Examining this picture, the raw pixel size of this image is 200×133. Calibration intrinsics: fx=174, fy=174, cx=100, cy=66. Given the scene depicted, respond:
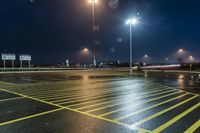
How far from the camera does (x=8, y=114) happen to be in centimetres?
575

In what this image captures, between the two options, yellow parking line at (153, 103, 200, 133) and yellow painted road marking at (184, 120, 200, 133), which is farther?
yellow parking line at (153, 103, 200, 133)

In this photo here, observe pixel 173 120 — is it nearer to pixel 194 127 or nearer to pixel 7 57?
pixel 194 127

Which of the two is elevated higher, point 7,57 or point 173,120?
point 7,57

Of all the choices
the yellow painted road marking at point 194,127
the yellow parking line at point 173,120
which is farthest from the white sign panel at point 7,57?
the yellow painted road marking at point 194,127

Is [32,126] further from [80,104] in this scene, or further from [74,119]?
[80,104]

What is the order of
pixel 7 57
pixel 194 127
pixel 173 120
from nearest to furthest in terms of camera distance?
1. pixel 194 127
2. pixel 173 120
3. pixel 7 57

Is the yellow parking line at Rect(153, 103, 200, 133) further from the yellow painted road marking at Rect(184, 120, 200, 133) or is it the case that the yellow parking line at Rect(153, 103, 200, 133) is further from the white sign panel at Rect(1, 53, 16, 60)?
the white sign panel at Rect(1, 53, 16, 60)

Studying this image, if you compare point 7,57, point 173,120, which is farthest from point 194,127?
point 7,57

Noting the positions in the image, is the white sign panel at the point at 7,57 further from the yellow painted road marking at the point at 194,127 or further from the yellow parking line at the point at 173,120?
the yellow painted road marking at the point at 194,127

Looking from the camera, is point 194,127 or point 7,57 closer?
point 194,127

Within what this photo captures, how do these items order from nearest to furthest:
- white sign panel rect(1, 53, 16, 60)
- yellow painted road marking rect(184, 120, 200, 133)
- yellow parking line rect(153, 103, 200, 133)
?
yellow painted road marking rect(184, 120, 200, 133) < yellow parking line rect(153, 103, 200, 133) < white sign panel rect(1, 53, 16, 60)

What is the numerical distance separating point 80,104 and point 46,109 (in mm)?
1384

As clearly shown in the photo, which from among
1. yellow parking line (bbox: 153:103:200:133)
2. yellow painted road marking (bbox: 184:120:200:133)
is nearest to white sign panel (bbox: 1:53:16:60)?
yellow parking line (bbox: 153:103:200:133)

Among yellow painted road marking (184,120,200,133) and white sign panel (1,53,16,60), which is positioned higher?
white sign panel (1,53,16,60)
